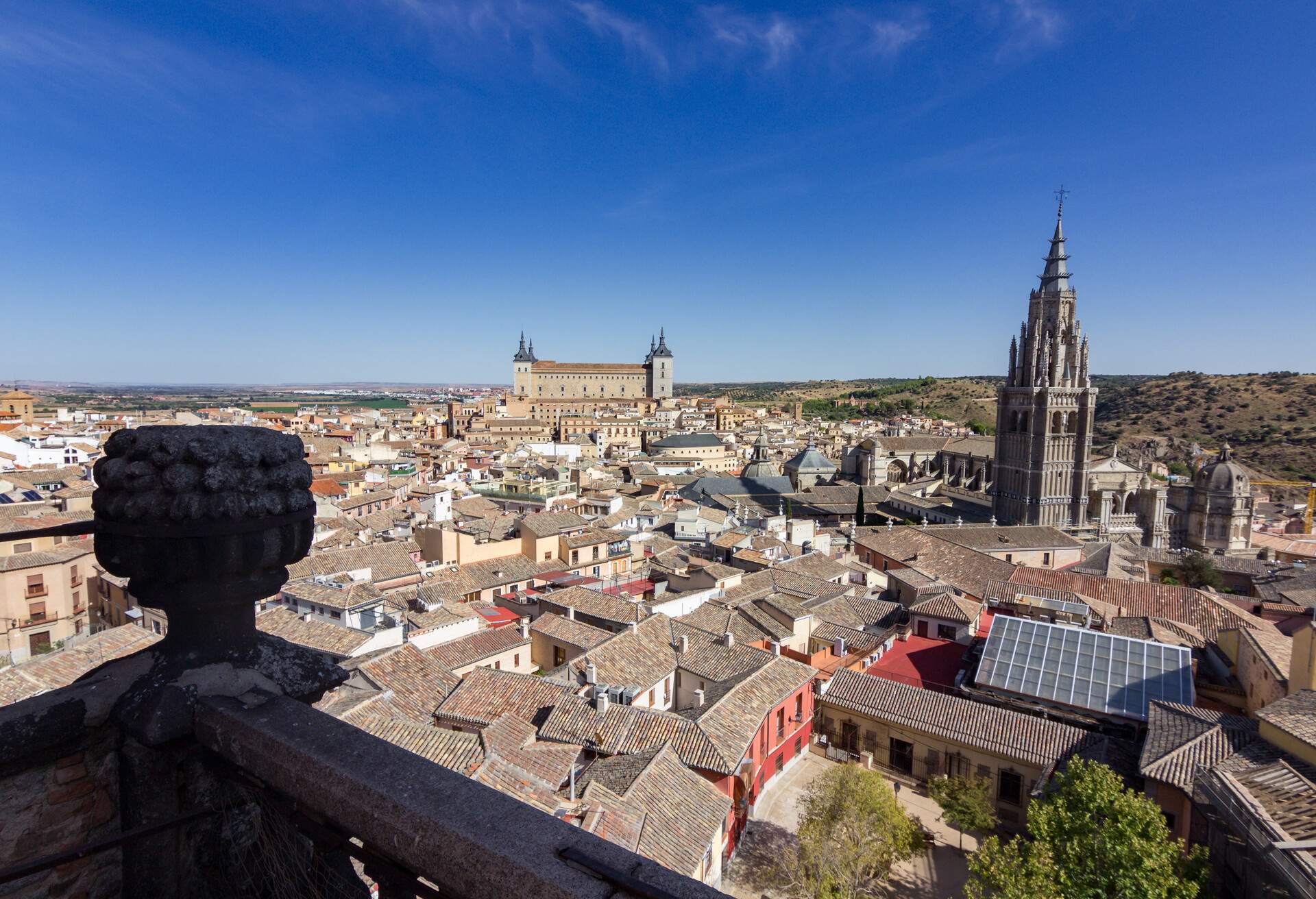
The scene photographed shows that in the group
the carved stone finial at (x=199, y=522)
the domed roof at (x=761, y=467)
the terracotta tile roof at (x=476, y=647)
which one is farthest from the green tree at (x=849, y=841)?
the domed roof at (x=761, y=467)

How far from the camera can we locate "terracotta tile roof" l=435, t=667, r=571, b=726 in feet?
41.8

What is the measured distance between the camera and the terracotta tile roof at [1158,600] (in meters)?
21.4

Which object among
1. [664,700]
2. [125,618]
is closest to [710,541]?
[664,700]

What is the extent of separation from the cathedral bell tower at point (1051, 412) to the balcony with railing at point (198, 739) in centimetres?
5352

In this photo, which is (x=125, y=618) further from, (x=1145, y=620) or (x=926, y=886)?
(x=1145, y=620)

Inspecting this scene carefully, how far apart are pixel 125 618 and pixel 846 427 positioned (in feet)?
345

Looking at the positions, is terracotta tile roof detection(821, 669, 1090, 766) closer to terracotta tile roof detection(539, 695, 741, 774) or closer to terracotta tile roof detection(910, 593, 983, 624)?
terracotta tile roof detection(910, 593, 983, 624)

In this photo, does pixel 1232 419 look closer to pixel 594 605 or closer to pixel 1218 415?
pixel 1218 415

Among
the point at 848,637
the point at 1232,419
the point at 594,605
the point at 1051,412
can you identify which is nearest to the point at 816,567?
the point at 848,637

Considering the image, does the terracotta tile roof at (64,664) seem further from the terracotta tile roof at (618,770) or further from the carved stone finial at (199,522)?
the carved stone finial at (199,522)

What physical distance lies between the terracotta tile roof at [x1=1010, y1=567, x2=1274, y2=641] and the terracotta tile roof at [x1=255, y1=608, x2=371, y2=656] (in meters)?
23.3

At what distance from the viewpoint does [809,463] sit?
67.1 meters

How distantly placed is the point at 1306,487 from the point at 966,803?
78.5m

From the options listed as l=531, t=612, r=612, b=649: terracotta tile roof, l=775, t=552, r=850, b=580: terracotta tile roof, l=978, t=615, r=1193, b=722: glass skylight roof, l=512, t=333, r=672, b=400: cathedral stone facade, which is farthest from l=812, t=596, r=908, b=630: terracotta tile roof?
l=512, t=333, r=672, b=400: cathedral stone facade
